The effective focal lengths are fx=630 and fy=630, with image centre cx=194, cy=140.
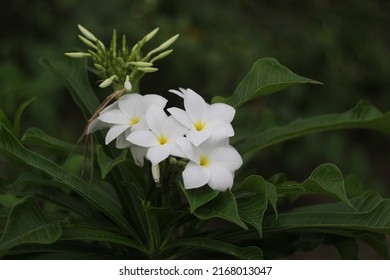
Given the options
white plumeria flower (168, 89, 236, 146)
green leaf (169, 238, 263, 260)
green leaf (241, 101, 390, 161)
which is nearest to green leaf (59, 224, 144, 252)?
green leaf (169, 238, 263, 260)

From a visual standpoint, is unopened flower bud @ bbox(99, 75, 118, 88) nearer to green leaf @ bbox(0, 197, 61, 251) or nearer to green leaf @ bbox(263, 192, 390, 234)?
green leaf @ bbox(0, 197, 61, 251)

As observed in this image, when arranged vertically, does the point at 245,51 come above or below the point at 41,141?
above

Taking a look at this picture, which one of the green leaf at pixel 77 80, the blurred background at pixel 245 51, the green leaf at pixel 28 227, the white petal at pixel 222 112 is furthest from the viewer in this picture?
the blurred background at pixel 245 51

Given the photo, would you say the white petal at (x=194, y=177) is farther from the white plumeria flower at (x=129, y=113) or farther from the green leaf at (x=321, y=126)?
the green leaf at (x=321, y=126)

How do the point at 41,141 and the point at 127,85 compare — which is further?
the point at 41,141

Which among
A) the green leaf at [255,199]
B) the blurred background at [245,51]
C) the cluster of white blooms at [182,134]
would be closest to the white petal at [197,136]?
the cluster of white blooms at [182,134]

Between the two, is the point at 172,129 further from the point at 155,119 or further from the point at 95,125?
the point at 95,125

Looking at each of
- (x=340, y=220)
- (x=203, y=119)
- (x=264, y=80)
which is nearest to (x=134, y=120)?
(x=203, y=119)
